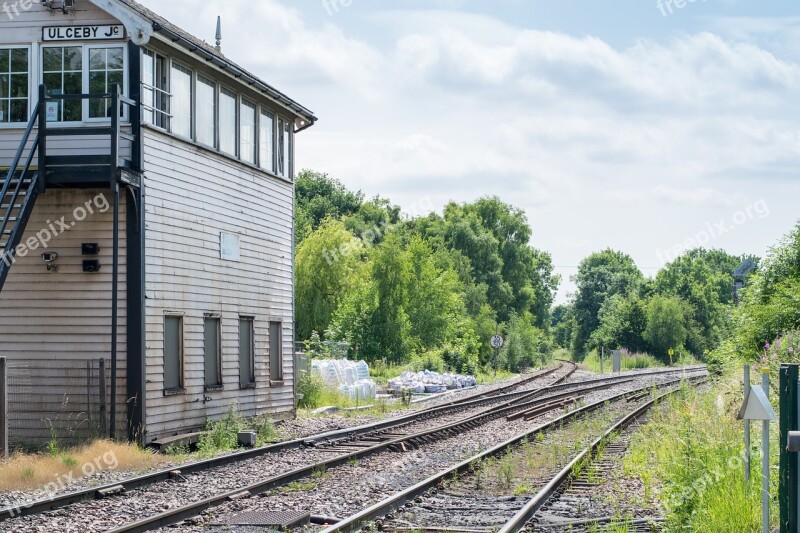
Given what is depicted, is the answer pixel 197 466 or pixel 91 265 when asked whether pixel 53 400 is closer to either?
pixel 91 265

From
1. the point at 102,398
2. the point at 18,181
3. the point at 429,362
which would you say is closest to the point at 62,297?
the point at 102,398

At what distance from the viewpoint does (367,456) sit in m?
15.4

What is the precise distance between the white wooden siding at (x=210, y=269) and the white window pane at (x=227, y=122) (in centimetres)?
32

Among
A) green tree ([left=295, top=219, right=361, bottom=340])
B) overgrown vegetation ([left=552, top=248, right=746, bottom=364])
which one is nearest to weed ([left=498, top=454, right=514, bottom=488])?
overgrown vegetation ([left=552, top=248, right=746, bottom=364])

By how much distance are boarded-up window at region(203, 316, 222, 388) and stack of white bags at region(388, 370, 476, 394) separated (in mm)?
13402

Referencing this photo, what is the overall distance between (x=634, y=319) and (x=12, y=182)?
194 feet

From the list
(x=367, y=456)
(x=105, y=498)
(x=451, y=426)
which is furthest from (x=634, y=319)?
(x=105, y=498)

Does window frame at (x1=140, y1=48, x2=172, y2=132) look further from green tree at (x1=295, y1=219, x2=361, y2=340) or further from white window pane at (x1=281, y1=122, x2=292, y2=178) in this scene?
green tree at (x1=295, y1=219, x2=361, y2=340)

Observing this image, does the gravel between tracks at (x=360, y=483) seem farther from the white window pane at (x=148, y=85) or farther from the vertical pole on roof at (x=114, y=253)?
the white window pane at (x=148, y=85)

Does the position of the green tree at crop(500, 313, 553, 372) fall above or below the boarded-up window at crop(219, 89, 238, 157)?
Answer: below

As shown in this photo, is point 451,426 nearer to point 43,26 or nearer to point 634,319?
point 43,26

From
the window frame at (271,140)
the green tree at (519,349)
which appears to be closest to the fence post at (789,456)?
the window frame at (271,140)

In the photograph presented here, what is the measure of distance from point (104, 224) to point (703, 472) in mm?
10231

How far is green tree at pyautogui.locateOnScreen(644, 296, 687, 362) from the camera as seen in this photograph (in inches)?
2707
